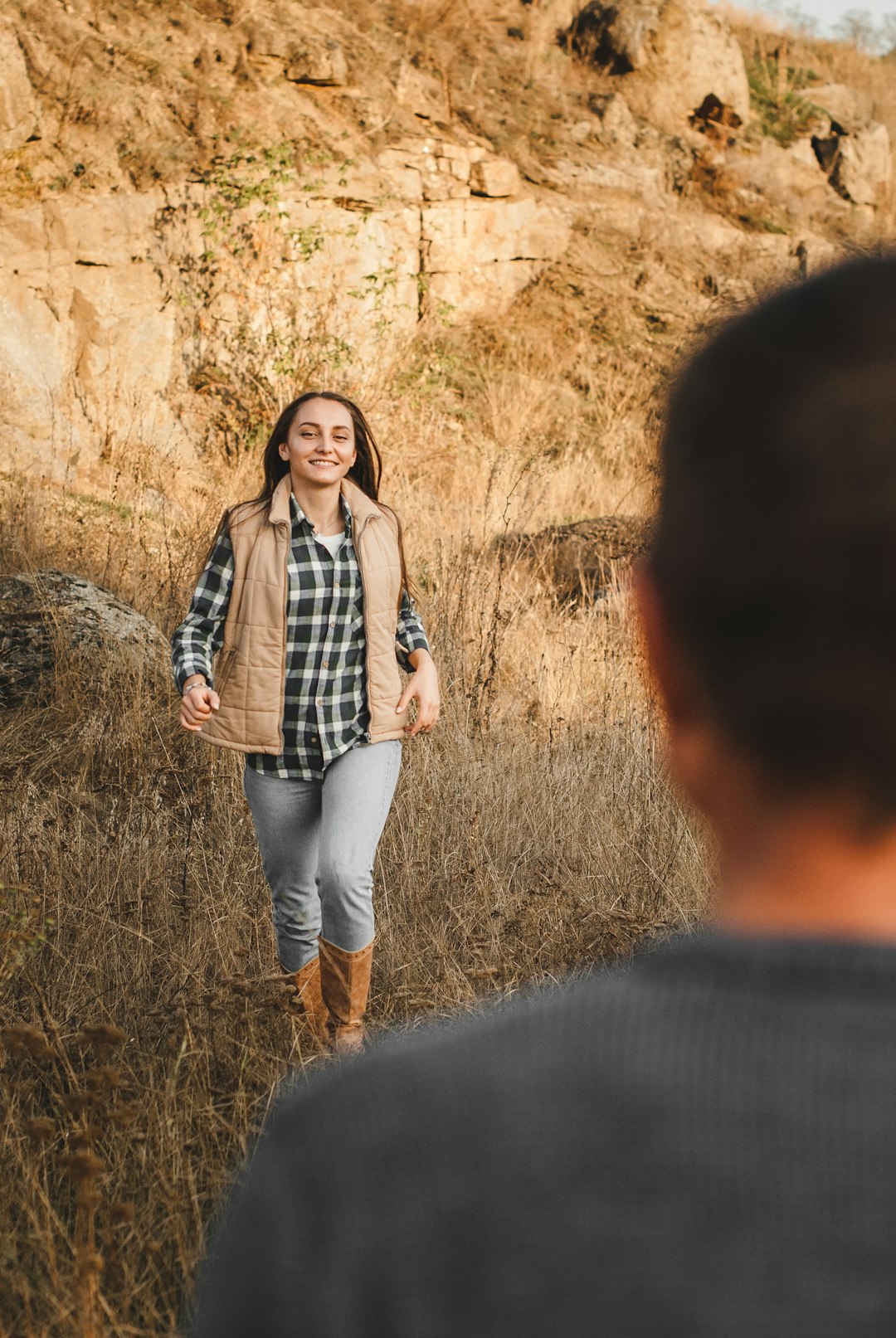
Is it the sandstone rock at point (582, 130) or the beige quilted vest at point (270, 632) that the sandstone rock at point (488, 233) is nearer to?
the sandstone rock at point (582, 130)

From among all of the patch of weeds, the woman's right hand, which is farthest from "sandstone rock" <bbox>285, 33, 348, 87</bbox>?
the woman's right hand

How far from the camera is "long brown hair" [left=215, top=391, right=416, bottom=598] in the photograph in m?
3.39

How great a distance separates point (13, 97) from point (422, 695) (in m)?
9.00

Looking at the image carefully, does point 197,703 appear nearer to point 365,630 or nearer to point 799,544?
point 365,630

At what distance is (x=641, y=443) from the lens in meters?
12.5

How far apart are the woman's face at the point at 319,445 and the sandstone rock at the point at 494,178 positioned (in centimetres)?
1045

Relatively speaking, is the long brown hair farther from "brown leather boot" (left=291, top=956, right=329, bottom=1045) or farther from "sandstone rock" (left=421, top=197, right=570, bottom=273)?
"sandstone rock" (left=421, top=197, right=570, bottom=273)

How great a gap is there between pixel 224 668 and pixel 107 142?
9092 millimetres

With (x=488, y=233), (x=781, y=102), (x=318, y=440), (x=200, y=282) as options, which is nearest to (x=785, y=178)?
(x=781, y=102)

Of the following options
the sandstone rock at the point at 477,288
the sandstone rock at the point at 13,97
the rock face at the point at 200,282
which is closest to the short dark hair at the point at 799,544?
the rock face at the point at 200,282

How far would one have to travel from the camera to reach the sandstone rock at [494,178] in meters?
12.9

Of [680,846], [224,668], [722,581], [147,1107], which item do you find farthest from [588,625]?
[722,581]

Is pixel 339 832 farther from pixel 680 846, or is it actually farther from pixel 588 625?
pixel 588 625

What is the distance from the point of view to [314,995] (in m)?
3.27
